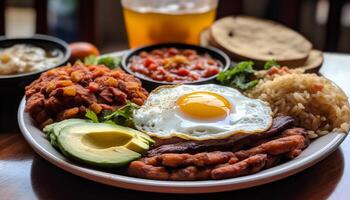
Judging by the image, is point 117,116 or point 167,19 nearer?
point 117,116

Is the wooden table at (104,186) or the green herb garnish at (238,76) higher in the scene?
the green herb garnish at (238,76)

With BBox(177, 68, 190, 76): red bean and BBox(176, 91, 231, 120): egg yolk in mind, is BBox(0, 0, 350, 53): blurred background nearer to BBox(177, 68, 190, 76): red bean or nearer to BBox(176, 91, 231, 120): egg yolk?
BBox(177, 68, 190, 76): red bean

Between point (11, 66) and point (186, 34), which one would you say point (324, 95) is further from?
point (11, 66)

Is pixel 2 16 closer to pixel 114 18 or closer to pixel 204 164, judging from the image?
pixel 114 18

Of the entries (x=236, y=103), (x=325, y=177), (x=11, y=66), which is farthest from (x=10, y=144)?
(x=325, y=177)

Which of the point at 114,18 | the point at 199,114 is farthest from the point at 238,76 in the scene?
the point at 114,18

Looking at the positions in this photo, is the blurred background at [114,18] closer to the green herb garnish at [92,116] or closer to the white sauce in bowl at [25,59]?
the white sauce in bowl at [25,59]

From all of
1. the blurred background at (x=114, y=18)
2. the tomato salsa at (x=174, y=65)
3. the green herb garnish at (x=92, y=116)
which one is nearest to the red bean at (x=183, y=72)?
the tomato salsa at (x=174, y=65)
